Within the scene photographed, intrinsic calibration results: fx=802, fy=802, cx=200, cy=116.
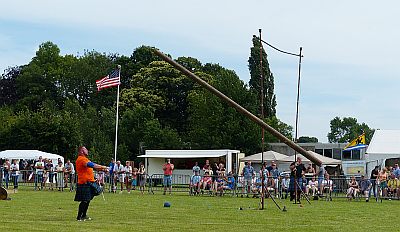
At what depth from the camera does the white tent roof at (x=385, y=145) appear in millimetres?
32562

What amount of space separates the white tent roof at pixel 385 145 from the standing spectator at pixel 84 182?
19407 millimetres

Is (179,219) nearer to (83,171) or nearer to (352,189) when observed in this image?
(83,171)

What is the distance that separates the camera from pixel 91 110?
66875 millimetres

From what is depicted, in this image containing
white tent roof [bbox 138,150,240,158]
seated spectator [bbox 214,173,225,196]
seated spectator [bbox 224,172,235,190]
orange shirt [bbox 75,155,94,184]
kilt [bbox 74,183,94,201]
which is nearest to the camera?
kilt [bbox 74,183,94,201]

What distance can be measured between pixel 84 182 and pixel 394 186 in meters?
15.9

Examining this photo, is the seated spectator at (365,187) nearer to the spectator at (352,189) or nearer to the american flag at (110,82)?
the spectator at (352,189)

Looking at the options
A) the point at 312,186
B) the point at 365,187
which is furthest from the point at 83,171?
the point at 365,187

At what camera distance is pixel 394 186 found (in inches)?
1120

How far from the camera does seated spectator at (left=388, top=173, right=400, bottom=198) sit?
28327 mm

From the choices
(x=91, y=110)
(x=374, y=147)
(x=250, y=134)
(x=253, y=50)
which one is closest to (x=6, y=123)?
(x=91, y=110)

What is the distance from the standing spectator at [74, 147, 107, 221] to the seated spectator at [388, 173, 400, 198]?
1558 cm

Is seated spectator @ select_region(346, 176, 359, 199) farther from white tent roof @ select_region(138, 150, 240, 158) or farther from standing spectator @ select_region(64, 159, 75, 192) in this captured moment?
white tent roof @ select_region(138, 150, 240, 158)

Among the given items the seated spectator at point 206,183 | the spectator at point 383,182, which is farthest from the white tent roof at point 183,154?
the spectator at point 383,182

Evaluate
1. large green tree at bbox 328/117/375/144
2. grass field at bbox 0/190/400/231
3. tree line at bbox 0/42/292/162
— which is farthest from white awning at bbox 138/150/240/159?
large green tree at bbox 328/117/375/144
